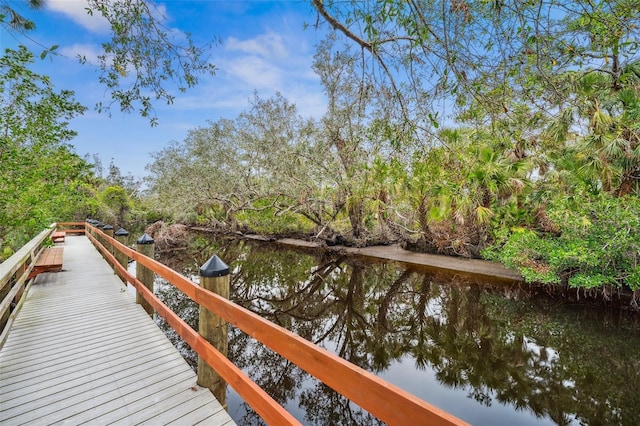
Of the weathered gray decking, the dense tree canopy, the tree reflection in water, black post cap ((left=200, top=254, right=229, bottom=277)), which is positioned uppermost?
the dense tree canopy

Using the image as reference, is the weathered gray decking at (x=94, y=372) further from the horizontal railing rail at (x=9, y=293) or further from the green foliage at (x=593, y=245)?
the green foliage at (x=593, y=245)

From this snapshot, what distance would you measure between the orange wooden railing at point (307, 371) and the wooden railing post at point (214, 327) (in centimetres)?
6

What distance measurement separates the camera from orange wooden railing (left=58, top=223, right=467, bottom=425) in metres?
0.95

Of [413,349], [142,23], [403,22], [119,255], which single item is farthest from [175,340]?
[403,22]

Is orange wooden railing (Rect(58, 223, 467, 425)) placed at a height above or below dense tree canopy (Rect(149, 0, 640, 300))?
below

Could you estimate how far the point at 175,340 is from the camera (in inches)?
210

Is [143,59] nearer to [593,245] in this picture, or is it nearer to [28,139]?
[28,139]

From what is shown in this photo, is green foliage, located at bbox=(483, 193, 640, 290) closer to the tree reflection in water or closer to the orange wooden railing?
the tree reflection in water

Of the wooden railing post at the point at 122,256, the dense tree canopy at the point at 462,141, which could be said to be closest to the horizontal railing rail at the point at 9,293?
the wooden railing post at the point at 122,256

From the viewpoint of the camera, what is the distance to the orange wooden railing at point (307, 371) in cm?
95

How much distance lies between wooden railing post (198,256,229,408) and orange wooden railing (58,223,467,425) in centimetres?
6

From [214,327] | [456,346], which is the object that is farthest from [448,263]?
[214,327]

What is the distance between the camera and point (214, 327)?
7.60 ft

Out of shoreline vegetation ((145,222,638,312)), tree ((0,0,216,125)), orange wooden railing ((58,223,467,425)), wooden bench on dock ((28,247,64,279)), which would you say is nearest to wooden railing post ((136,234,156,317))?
orange wooden railing ((58,223,467,425))
